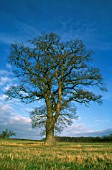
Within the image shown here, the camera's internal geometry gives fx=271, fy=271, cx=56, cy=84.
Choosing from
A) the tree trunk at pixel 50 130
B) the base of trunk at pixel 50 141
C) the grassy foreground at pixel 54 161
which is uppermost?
the tree trunk at pixel 50 130

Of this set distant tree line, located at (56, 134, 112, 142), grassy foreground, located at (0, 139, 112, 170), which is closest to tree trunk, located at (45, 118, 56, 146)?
grassy foreground, located at (0, 139, 112, 170)

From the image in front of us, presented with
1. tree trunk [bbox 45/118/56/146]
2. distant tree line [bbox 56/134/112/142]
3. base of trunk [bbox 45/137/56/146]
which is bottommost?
base of trunk [bbox 45/137/56/146]

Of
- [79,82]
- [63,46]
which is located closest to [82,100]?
[79,82]

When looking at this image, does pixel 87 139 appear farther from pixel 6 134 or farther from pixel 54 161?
pixel 54 161

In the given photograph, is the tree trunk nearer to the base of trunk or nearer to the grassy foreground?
the base of trunk

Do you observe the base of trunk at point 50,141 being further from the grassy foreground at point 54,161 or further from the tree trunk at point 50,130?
the grassy foreground at point 54,161

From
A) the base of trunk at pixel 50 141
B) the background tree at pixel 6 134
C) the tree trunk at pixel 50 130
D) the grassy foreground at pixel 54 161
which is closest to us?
the grassy foreground at pixel 54 161

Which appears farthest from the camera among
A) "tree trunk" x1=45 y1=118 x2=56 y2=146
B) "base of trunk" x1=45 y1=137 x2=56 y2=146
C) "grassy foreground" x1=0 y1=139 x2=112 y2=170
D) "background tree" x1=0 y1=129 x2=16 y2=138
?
"background tree" x1=0 y1=129 x2=16 y2=138

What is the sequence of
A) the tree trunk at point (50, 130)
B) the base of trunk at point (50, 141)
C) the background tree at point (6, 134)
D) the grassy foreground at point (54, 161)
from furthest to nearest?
the background tree at point (6, 134) < the tree trunk at point (50, 130) < the base of trunk at point (50, 141) < the grassy foreground at point (54, 161)

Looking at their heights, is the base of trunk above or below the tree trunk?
below

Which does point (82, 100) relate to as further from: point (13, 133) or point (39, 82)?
point (13, 133)

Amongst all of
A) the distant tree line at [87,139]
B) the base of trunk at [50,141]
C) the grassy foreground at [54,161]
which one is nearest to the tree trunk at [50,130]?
the base of trunk at [50,141]

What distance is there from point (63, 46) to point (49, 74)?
5.17m

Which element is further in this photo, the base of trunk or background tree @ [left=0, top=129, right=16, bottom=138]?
background tree @ [left=0, top=129, right=16, bottom=138]
